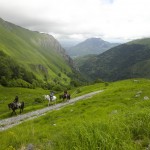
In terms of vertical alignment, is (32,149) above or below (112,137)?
below

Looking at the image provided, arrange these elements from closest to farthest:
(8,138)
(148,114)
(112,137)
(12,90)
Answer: (112,137) < (148,114) < (8,138) < (12,90)

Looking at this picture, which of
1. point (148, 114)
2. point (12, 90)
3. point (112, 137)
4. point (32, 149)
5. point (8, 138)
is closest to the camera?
point (112, 137)

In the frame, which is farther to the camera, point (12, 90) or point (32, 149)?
point (12, 90)

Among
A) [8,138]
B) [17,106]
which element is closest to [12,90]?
[17,106]

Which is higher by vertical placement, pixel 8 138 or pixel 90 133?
pixel 90 133

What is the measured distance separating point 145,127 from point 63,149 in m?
4.52

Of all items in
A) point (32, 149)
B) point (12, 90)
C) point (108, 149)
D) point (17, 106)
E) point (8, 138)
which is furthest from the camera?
point (12, 90)

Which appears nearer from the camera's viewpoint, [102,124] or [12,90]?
[102,124]

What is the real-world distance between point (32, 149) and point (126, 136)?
6686 mm

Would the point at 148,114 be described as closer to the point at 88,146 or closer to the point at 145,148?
the point at 145,148

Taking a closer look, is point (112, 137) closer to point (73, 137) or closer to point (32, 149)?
point (73, 137)

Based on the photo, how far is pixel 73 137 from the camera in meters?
13.8

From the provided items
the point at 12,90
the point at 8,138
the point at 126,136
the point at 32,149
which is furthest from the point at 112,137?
the point at 12,90

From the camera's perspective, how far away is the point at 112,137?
12766 millimetres
